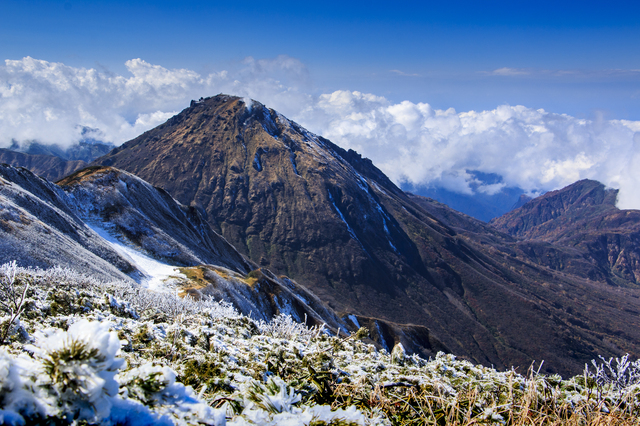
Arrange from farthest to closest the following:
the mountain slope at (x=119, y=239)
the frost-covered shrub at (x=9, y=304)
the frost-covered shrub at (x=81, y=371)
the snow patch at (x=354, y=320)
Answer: the snow patch at (x=354, y=320) → the mountain slope at (x=119, y=239) → the frost-covered shrub at (x=9, y=304) → the frost-covered shrub at (x=81, y=371)

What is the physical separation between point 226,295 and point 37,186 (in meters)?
31.8

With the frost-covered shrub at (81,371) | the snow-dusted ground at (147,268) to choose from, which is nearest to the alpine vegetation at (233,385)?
the frost-covered shrub at (81,371)

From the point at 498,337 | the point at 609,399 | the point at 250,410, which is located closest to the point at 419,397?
the point at 250,410

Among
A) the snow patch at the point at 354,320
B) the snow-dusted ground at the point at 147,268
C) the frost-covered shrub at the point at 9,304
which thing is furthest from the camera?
the snow patch at the point at 354,320

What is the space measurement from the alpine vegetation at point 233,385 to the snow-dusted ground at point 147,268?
1483 inches

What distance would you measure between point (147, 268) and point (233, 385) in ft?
175

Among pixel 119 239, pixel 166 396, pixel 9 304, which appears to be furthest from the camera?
pixel 119 239

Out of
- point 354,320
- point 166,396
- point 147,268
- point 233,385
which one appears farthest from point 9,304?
point 354,320

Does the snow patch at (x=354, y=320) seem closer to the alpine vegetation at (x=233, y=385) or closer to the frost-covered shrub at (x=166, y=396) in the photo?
the alpine vegetation at (x=233, y=385)

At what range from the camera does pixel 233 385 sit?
423cm

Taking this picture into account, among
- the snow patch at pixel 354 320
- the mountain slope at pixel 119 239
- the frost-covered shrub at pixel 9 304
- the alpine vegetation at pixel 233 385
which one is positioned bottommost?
the snow patch at pixel 354 320

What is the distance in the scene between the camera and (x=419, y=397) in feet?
14.9

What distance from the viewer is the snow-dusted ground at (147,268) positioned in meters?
44.0

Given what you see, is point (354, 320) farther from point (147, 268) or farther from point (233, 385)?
point (233, 385)
